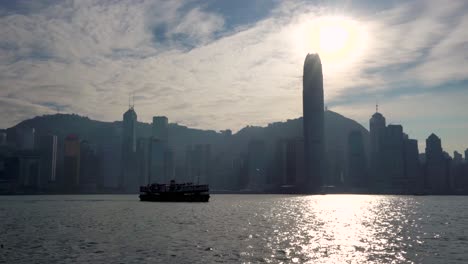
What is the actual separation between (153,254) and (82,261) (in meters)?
8.88

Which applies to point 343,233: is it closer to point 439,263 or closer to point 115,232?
point 439,263

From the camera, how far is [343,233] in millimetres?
88750

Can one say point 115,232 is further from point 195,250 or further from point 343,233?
point 343,233

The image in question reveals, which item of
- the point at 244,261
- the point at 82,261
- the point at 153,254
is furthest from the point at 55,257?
the point at 244,261

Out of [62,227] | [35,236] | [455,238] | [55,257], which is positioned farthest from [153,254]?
[455,238]

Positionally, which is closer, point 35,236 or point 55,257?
point 55,257

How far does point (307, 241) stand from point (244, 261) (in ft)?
76.3

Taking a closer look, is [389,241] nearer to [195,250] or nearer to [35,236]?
[195,250]

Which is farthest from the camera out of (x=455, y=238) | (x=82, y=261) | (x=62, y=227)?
(x=62, y=227)

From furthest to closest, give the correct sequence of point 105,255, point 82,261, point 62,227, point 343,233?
1. point 62,227
2. point 343,233
3. point 105,255
4. point 82,261

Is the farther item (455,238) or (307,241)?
(455,238)

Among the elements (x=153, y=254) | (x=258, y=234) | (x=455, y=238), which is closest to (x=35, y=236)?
(x=153, y=254)

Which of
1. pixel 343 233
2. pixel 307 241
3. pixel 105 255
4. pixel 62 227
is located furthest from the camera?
pixel 62 227

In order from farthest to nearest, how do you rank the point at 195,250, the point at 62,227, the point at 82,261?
the point at 62,227 → the point at 195,250 → the point at 82,261
